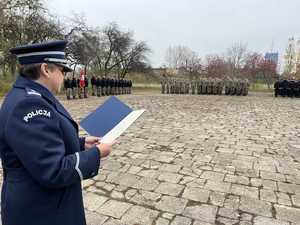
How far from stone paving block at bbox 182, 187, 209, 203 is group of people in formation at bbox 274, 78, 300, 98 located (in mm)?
20962

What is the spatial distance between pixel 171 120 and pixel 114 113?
734cm

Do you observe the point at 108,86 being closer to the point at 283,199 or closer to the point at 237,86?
the point at 237,86

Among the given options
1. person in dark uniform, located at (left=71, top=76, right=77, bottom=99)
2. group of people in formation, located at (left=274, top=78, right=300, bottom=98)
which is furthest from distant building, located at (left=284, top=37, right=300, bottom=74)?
person in dark uniform, located at (left=71, top=76, right=77, bottom=99)

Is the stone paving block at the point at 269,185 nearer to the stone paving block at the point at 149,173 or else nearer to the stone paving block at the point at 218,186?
the stone paving block at the point at 218,186

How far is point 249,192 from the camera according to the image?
11.0ft

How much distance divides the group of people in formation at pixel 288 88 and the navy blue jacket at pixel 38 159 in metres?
23.1

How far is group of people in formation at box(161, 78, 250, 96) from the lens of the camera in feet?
76.5

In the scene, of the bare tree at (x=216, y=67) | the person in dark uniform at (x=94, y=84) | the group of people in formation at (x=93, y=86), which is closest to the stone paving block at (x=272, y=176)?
the group of people in formation at (x=93, y=86)

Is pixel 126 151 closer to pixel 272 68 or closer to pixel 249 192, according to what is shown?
pixel 249 192

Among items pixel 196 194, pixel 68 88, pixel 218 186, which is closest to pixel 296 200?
pixel 218 186

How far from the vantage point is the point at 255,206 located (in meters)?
2.99

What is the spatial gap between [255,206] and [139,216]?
1331 millimetres

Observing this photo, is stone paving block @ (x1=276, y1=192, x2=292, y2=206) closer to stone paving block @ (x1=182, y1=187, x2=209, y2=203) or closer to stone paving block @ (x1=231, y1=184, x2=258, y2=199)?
stone paving block @ (x1=231, y1=184, x2=258, y2=199)

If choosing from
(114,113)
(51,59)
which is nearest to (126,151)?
(114,113)
